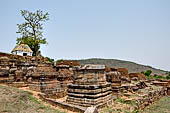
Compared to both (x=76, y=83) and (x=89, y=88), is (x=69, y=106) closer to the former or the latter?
(x=89, y=88)

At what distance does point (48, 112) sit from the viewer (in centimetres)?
494

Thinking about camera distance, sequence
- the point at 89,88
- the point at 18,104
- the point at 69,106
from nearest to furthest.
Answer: the point at 18,104, the point at 69,106, the point at 89,88

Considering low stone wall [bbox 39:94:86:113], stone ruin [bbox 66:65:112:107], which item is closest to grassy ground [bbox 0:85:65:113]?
low stone wall [bbox 39:94:86:113]

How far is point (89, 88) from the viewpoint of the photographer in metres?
6.02

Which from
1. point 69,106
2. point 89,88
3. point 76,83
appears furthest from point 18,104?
point 89,88

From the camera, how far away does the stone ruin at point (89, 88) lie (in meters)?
5.96

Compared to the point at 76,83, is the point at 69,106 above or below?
below

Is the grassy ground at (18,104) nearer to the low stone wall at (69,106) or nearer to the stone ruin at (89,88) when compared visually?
the low stone wall at (69,106)

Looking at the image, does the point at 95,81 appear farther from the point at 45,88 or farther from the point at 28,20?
the point at 28,20

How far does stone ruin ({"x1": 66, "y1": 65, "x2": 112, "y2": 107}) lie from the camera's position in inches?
235

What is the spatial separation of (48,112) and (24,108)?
0.79 meters

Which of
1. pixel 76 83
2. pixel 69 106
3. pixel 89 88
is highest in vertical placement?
pixel 76 83

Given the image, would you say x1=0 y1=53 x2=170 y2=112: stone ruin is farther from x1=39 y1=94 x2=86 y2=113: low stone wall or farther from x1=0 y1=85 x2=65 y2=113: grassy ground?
x1=0 y1=85 x2=65 y2=113: grassy ground

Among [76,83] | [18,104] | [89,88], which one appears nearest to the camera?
[18,104]
